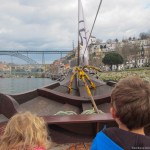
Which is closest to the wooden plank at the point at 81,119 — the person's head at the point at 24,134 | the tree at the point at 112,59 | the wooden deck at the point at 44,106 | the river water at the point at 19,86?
the wooden deck at the point at 44,106

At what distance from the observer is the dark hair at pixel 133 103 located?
1.91 meters

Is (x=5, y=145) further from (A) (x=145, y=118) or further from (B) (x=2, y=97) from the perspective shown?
(B) (x=2, y=97)

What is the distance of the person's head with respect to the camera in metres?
2.20

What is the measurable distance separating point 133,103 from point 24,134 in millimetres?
680

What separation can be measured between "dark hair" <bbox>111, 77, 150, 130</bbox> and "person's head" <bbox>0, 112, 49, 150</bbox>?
0.53 metres

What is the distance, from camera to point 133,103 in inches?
75.3

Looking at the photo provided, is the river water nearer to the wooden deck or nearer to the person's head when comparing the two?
the wooden deck

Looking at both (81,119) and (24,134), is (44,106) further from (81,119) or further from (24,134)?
(24,134)

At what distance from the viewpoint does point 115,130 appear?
1.92 metres

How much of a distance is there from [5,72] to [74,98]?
13185 cm

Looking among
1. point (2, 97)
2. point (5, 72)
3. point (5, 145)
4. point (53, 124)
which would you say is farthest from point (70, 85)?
point (5, 72)

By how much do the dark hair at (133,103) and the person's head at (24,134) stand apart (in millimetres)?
531

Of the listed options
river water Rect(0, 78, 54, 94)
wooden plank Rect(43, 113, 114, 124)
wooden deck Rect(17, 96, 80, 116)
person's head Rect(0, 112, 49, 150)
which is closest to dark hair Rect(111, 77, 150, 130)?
person's head Rect(0, 112, 49, 150)

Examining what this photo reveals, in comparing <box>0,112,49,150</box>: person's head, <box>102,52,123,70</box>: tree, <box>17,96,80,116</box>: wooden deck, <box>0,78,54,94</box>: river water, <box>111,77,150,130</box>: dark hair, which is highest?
<box>102,52,123,70</box>: tree
